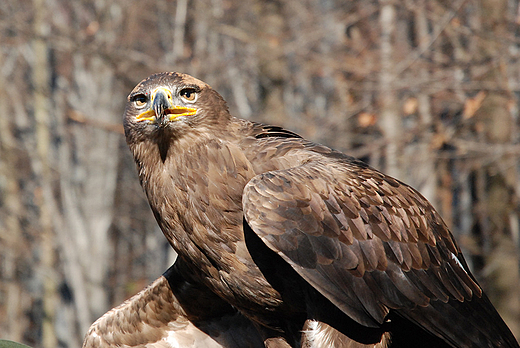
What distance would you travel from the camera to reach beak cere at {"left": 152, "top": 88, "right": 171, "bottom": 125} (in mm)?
3368

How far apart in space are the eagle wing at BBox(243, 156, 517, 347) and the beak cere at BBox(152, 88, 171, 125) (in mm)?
612

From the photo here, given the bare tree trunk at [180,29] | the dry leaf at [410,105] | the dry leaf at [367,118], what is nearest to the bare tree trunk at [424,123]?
the dry leaf at [410,105]

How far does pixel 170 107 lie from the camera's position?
344 cm

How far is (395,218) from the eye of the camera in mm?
3539

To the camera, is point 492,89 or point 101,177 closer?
point 492,89

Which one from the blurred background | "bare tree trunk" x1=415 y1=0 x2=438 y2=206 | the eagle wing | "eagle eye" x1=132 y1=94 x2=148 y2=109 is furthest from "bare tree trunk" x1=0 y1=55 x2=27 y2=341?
the eagle wing

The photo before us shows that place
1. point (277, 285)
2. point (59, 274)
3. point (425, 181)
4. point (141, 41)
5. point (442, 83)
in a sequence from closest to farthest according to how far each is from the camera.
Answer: point (277, 285) < point (442, 83) < point (425, 181) < point (141, 41) < point (59, 274)

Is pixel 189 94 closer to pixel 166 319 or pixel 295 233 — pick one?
pixel 295 233

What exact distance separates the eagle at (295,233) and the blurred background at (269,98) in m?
4.69

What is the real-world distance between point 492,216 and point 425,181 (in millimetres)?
1290

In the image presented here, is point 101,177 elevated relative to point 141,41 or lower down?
lower down

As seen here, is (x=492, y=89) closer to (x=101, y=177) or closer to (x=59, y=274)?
(x=101, y=177)

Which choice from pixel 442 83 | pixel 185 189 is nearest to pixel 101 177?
pixel 442 83

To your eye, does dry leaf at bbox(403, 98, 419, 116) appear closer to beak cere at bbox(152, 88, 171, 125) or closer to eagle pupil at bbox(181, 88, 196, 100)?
eagle pupil at bbox(181, 88, 196, 100)
